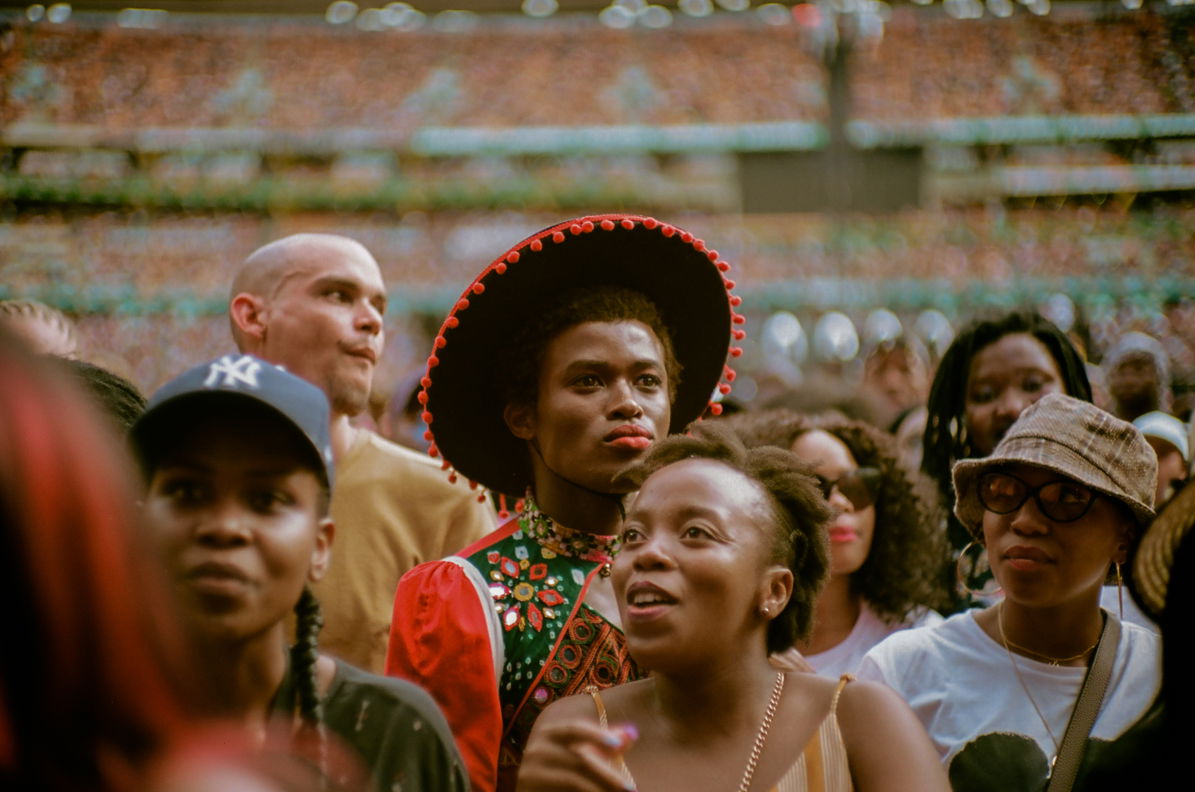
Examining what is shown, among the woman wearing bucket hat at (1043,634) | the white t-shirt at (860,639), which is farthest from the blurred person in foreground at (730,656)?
the white t-shirt at (860,639)

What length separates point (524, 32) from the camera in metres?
27.6

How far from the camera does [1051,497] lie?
2645mm

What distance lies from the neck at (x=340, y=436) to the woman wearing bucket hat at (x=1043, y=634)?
1.76 metres

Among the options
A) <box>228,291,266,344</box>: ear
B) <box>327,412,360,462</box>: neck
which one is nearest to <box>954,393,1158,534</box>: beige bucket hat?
<box>327,412,360,462</box>: neck

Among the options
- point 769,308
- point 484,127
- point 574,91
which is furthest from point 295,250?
point 574,91

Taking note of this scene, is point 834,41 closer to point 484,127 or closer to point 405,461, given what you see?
point 484,127

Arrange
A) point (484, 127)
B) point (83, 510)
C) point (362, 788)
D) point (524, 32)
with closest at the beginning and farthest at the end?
point (83, 510)
point (362, 788)
point (484, 127)
point (524, 32)

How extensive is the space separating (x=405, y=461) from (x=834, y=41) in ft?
76.8

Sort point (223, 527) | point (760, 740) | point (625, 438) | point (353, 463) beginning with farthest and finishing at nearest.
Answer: point (353, 463), point (625, 438), point (760, 740), point (223, 527)

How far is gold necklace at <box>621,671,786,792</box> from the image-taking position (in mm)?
1973

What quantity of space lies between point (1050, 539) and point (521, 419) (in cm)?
119

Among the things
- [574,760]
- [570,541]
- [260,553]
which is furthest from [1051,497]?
[260,553]

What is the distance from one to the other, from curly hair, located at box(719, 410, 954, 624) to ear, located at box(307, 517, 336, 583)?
181 cm

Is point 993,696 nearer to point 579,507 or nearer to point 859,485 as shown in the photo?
point 579,507
